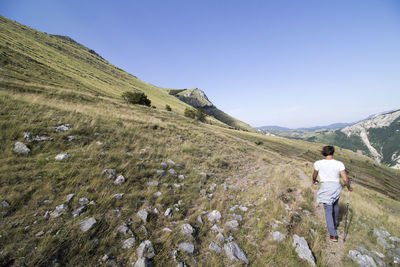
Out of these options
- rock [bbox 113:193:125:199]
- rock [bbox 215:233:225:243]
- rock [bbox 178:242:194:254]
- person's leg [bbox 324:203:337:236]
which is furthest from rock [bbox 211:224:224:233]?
person's leg [bbox 324:203:337:236]

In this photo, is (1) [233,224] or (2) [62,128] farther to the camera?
(2) [62,128]

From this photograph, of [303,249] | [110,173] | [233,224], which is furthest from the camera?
[110,173]

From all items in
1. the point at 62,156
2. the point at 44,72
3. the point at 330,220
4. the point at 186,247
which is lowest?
the point at 186,247

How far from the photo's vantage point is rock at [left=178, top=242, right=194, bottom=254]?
3838 millimetres

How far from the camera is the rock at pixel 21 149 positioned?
211 inches

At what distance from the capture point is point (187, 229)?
174 inches

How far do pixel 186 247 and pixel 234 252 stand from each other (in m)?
1.30

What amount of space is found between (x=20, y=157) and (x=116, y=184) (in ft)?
10.8

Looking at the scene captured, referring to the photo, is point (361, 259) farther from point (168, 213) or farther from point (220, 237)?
point (168, 213)

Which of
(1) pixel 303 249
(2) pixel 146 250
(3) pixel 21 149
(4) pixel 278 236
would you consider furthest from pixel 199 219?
(3) pixel 21 149

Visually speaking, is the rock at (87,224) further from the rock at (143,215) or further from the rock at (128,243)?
the rock at (143,215)

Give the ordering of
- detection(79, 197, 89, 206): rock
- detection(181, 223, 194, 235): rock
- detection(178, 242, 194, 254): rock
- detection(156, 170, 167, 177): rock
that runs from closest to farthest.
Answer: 1. detection(178, 242, 194, 254): rock
2. detection(79, 197, 89, 206): rock
3. detection(181, 223, 194, 235): rock
4. detection(156, 170, 167, 177): rock

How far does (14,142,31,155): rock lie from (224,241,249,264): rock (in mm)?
7367

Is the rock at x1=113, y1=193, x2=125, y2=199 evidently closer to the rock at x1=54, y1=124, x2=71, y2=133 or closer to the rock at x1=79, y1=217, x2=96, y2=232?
the rock at x1=79, y1=217, x2=96, y2=232
